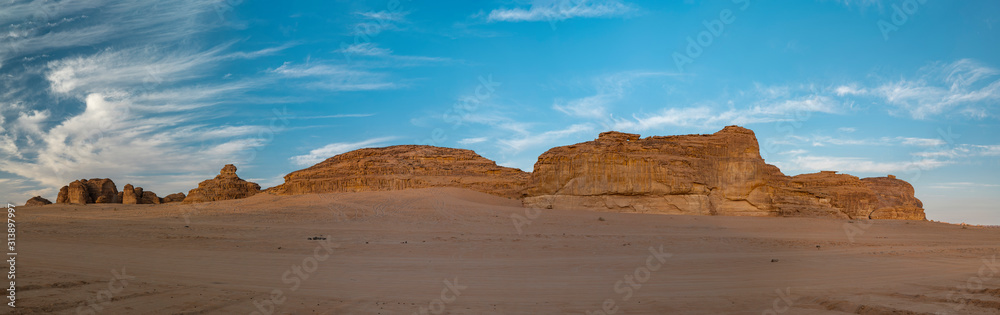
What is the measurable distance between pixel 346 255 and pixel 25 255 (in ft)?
19.4

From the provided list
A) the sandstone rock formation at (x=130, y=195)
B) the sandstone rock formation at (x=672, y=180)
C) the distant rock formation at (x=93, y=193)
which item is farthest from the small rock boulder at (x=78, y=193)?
the sandstone rock formation at (x=672, y=180)

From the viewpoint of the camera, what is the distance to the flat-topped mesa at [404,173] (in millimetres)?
49500

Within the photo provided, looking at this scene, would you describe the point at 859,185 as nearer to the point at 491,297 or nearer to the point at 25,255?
the point at 491,297

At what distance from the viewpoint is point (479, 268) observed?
35.9 feet

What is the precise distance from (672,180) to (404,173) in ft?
100.0

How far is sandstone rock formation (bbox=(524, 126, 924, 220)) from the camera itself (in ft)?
96.5

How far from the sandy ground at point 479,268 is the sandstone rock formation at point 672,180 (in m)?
7.80

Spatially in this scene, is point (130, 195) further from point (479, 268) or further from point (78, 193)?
point (479, 268)

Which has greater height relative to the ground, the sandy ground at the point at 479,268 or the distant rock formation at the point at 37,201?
the distant rock formation at the point at 37,201

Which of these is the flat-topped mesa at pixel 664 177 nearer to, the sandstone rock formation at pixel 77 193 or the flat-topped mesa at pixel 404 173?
the flat-topped mesa at pixel 404 173

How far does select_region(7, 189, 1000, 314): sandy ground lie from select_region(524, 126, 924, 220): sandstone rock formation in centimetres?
780

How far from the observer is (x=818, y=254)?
14.3m

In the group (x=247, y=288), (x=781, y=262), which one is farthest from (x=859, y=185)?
(x=247, y=288)

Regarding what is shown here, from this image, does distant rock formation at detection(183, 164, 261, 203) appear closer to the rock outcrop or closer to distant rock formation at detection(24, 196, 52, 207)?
the rock outcrop
